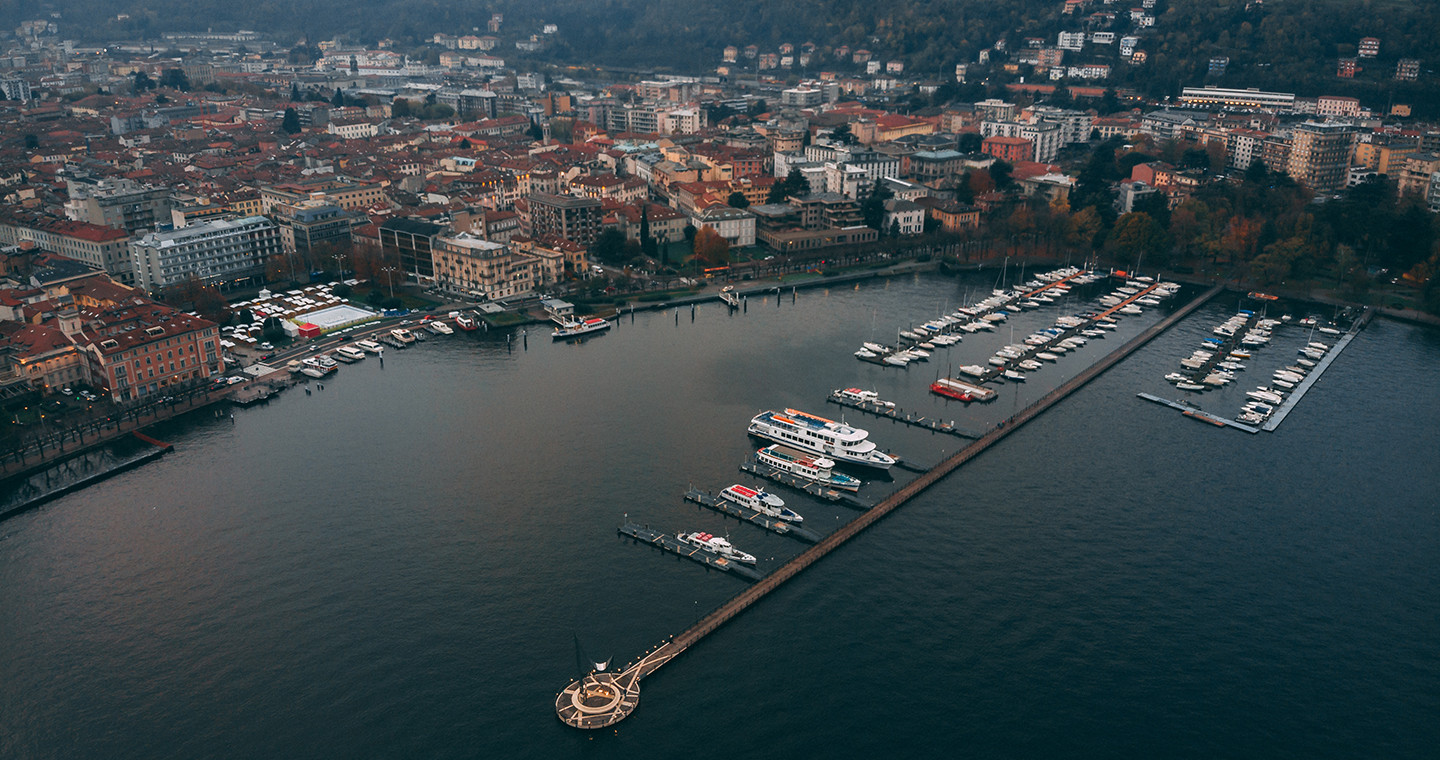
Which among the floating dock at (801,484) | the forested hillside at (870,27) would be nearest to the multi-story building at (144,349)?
the floating dock at (801,484)

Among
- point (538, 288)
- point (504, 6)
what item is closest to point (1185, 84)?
point (538, 288)

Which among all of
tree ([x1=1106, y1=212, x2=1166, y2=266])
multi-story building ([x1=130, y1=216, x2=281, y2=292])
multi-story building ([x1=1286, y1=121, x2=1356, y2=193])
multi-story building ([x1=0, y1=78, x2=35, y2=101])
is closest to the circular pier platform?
multi-story building ([x1=130, y1=216, x2=281, y2=292])

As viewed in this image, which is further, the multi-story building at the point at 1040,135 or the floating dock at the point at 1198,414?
the multi-story building at the point at 1040,135

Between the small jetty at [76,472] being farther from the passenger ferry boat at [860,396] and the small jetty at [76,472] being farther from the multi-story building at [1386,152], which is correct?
the multi-story building at [1386,152]

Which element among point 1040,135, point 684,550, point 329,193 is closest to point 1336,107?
point 1040,135

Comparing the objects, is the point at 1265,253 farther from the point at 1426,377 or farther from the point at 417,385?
the point at 417,385

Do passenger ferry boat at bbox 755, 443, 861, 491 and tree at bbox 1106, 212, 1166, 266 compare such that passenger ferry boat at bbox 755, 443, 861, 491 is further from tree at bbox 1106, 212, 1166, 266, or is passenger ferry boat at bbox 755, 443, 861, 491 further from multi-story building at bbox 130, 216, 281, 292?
tree at bbox 1106, 212, 1166, 266

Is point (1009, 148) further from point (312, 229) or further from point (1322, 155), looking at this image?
point (312, 229)
